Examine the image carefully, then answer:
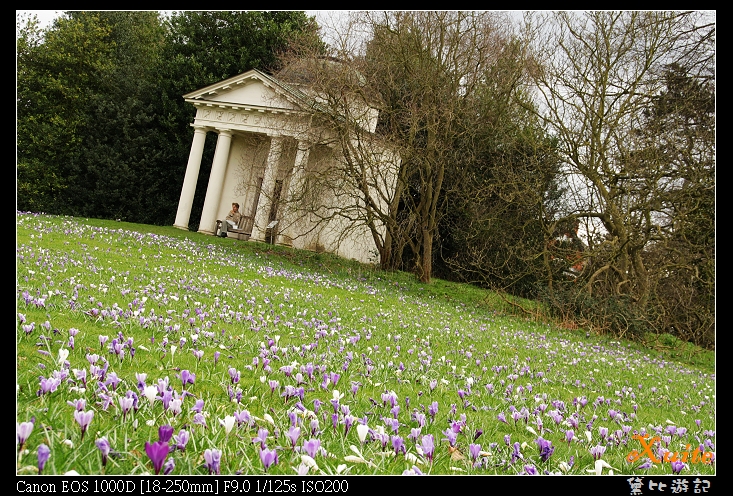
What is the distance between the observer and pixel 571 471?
331 cm

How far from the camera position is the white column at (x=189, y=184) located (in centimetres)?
3312

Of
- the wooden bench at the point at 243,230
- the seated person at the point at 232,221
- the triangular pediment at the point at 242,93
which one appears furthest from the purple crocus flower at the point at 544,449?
the wooden bench at the point at 243,230

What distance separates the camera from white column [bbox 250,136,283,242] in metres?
24.2

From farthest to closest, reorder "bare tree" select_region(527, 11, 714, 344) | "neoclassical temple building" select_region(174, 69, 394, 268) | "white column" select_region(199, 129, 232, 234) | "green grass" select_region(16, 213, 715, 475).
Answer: "white column" select_region(199, 129, 232, 234)
"neoclassical temple building" select_region(174, 69, 394, 268)
"bare tree" select_region(527, 11, 714, 344)
"green grass" select_region(16, 213, 715, 475)

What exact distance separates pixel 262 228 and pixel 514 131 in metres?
13.4

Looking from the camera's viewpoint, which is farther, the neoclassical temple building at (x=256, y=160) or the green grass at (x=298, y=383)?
the neoclassical temple building at (x=256, y=160)

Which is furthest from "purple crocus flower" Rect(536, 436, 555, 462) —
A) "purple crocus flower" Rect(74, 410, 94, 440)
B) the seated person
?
the seated person

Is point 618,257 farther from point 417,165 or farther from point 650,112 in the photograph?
point 417,165

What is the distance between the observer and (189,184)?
33.4 meters

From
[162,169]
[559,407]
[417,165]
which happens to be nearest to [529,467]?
[559,407]

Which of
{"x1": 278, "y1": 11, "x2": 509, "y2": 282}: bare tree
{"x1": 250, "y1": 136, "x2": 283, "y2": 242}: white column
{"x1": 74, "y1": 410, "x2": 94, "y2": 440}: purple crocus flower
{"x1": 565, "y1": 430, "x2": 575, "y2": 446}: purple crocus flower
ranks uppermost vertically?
{"x1": 278, "y1": 11, "x2": 509, "y2": 282}: bare tree

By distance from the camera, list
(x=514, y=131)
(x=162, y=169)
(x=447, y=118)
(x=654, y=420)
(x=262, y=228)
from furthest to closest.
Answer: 1. (x=162, y=169)
2. (x=262, y=228)
3. (x=514, y=131)
4. (x=447, y=118)
5. (x=654, y=420)

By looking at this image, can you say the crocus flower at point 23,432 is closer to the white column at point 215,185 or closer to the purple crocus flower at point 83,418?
the purple crocus flower at point 83,418

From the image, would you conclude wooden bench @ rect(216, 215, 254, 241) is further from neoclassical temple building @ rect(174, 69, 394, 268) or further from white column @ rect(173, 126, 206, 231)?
white column @ rect(173, 126, 206, 231)
